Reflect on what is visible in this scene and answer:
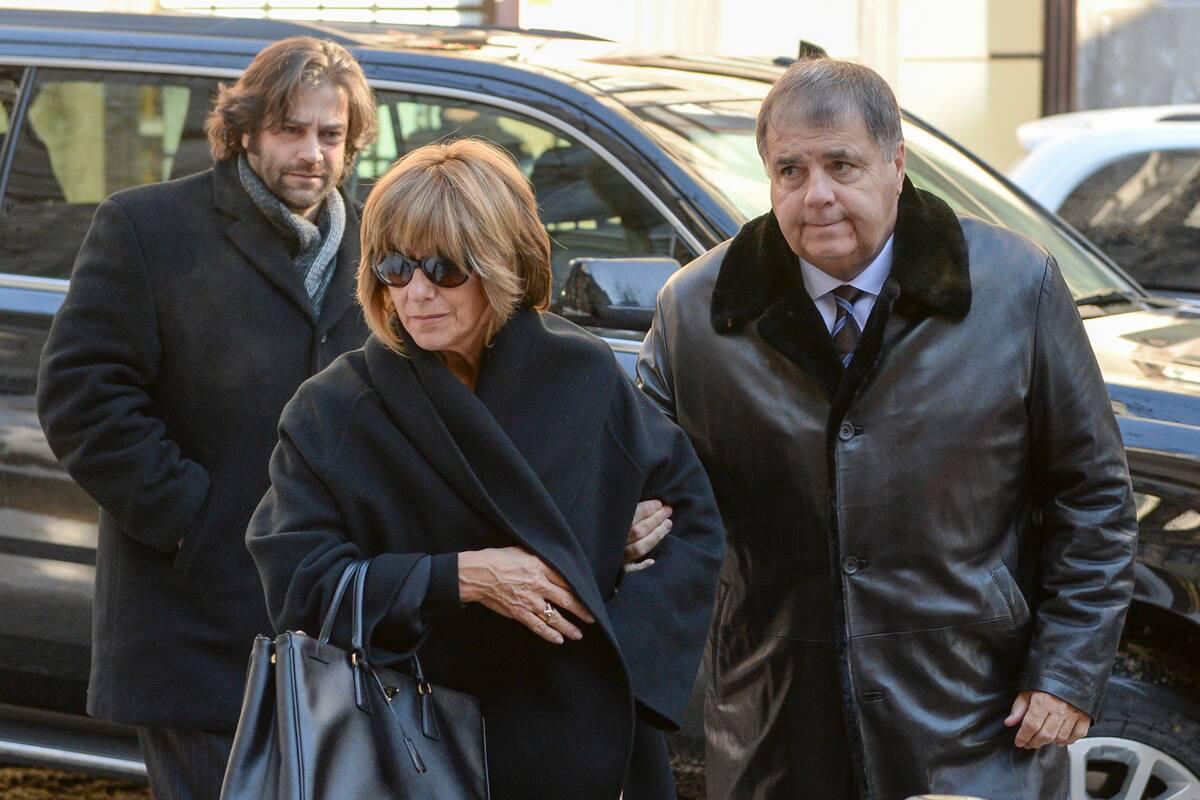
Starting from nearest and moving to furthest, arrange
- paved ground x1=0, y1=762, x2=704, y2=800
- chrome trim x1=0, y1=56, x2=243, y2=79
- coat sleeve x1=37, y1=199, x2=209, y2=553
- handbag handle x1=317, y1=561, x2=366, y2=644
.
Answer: handbag handle x1=317, y1=561, x2=366, y2=644, coat sleeve x1=37, y1=199, x2=209, y2=553, chrome trim x1=0, y1=56, x2=243, y2=79, paved ground x1=0, y1=762, x2=704, y2=800

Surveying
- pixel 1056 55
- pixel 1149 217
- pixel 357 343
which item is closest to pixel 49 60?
pixel 357 343

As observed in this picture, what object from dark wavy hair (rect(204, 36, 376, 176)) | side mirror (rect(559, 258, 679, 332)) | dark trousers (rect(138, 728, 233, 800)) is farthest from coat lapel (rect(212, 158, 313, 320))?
dark trousers (rect(138, 728, 233, 800))

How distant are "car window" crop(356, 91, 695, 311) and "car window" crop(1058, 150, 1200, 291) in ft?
9.05

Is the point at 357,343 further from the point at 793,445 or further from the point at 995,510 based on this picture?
the point at 995,510

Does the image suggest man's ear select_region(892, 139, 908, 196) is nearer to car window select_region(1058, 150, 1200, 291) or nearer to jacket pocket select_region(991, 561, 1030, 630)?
jacket pocket select_region(991, 561, 1030, 630)

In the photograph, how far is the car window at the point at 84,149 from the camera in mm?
4441

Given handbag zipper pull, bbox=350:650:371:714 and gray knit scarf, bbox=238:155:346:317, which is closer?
handbag zipper pull, bbox=350:650:371:714

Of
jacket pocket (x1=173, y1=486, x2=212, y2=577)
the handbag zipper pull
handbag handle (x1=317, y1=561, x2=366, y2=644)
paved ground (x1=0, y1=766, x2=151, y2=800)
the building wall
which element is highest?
the building wall

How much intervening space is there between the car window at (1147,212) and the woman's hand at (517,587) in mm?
4347

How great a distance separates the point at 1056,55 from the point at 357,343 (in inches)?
404

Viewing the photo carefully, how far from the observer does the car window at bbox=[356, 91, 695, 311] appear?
407cm

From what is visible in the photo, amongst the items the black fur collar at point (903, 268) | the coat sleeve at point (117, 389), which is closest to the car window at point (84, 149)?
the coat sleeve at point (117, 389)

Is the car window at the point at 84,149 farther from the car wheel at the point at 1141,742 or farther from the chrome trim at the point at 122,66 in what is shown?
the car wheel at the point at 1141,742

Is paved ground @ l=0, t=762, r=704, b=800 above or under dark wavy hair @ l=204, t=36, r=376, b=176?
under
